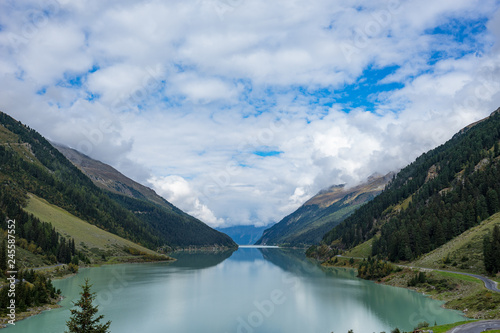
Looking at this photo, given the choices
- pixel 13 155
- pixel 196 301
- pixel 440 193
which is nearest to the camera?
pixel 196 301

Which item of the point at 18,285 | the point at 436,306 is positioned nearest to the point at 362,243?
the point at 436,306

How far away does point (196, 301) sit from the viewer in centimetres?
6066

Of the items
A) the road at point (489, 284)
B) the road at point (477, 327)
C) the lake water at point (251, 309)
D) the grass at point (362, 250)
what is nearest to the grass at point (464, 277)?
the road at point (489, 284)

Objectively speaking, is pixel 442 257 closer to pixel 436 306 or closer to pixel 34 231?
pixel 436 306

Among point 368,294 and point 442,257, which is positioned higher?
point 442,257

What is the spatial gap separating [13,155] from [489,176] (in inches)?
9191

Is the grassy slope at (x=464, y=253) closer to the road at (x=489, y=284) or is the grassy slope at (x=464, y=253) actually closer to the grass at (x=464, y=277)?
the grass at (x=464, y=277)

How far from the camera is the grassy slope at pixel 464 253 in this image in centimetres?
6825

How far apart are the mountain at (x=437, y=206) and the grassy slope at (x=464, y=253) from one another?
8.65m

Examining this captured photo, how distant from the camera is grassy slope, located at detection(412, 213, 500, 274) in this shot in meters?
68.2

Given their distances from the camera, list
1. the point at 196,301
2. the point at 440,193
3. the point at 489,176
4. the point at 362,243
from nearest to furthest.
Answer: the point at 196,301, the point at 489,176, the point at 440,193, the point at 362,243

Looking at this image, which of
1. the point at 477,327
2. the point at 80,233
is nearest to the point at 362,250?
the point at 477,327

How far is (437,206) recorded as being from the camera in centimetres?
11281

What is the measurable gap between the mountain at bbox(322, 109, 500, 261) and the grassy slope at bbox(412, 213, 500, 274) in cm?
865
